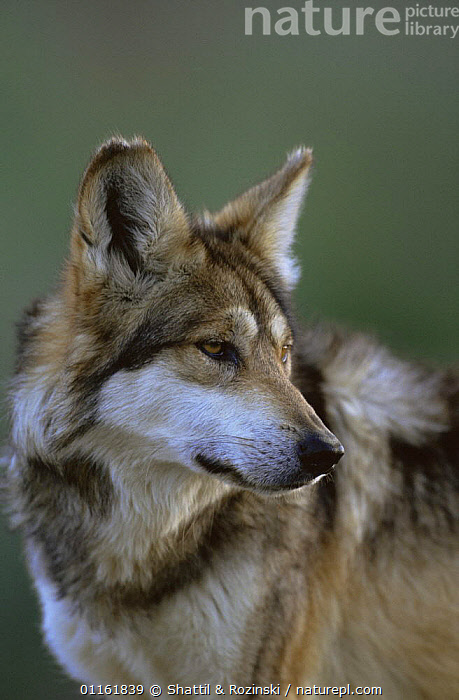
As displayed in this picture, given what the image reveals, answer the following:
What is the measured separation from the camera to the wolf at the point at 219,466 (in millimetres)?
2818

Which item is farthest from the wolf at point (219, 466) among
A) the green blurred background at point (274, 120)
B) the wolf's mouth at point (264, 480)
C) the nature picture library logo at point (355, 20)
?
the green blurred background at point (274, 120)

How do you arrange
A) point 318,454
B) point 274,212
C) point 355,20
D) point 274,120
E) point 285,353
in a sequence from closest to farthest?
point 318,454 → point 285,353 → point 274,212 → point 355,20 → point 274,120

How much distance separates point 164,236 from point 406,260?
8709mm

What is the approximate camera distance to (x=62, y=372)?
9.67ft

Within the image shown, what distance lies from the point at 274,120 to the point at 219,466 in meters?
9.22

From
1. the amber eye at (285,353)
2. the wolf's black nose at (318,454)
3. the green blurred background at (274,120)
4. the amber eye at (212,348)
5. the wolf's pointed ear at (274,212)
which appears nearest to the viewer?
the wolf's black nose at (318,454)

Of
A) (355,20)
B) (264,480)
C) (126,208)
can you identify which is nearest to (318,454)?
(264,480)

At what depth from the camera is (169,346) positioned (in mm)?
2848

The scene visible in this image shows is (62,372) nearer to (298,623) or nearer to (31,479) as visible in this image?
(31,479)

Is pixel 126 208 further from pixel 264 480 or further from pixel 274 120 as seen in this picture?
pixel 274 120

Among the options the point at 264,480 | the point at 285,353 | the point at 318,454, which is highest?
the point at 285,353

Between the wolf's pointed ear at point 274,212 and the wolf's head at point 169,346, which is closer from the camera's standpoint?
the wolf's head at point 169,346

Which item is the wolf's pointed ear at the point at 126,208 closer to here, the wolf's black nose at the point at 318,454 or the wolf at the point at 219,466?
the wolf at the point at 219,466

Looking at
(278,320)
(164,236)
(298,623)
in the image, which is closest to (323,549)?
(298,623)
